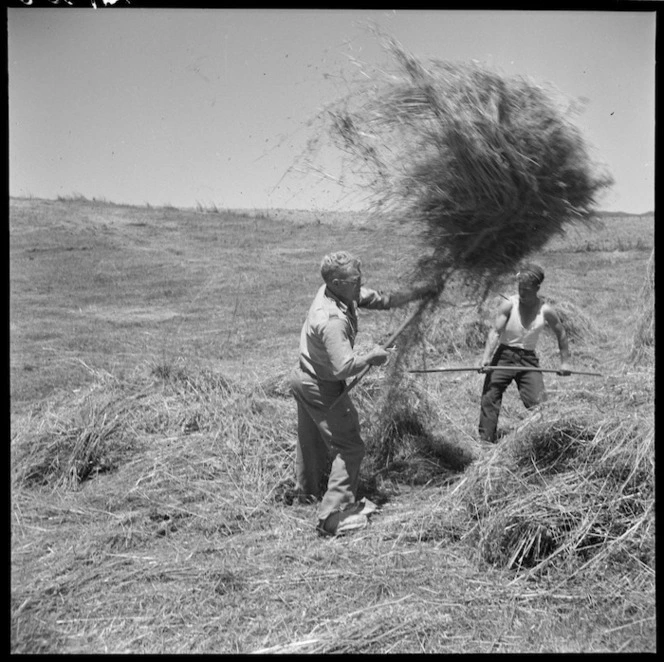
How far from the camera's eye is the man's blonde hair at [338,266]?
418cm

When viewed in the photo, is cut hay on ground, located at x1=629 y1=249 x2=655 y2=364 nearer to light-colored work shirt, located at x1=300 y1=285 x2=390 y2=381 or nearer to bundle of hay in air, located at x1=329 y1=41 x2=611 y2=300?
bundle of hay in air, located at x1=329 y1=41 x2=611 y2=300

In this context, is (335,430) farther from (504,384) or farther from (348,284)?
(504,384)

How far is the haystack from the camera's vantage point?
4207 millimetres

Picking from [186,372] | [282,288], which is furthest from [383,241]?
[282,288]

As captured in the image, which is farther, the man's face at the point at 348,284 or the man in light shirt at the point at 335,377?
the man's face at the point at 348,284

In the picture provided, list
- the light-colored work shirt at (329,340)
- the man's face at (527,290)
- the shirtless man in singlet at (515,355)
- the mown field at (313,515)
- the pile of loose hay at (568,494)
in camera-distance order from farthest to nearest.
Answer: the shirtless man in singlet at (515,355), the man's face at (527,290), the light-colored work shirt at (329,340), the pile of loose hay at (568,494), the mown field at (313,515)

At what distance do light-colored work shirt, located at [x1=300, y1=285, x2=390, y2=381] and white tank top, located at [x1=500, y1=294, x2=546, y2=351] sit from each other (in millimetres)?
1408

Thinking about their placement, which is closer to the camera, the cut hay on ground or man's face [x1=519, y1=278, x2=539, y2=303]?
man's face [x1=519, y1=278, x2=539, y2=303]

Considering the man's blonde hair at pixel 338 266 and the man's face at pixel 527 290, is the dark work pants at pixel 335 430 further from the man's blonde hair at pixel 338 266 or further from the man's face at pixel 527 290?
the man's face at pixel 527 290

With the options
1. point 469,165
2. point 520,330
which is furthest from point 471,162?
point 520,330

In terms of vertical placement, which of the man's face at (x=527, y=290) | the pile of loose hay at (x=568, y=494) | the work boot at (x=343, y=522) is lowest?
the work boot at (x=343, y=522)

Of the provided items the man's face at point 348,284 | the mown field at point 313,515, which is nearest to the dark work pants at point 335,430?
the mown field at point 313,515

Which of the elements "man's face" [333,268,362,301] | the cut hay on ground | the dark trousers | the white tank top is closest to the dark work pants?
"man's face" [333,268,362,301]

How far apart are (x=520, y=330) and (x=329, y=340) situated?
1.83 meters
